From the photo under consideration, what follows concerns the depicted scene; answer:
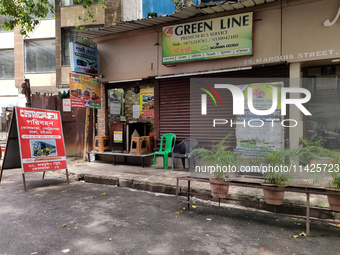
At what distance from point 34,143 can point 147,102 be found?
412 centimetres

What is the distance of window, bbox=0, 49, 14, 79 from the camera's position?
2091 cm

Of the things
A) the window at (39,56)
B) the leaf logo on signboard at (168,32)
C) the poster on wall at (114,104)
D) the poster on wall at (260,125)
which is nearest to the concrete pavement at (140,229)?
the poster on wall at (260,125)

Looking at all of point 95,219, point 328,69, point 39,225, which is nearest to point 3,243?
point 39,225

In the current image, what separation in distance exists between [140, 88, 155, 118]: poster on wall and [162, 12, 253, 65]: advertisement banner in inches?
56.7

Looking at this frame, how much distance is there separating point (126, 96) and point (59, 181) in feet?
13.2

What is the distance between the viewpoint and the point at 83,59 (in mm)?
9070

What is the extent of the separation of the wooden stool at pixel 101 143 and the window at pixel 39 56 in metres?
11.4

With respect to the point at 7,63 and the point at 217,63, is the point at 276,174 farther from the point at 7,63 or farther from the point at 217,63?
the point at 7,63

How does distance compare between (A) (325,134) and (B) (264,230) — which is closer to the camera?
(B) (264,230)

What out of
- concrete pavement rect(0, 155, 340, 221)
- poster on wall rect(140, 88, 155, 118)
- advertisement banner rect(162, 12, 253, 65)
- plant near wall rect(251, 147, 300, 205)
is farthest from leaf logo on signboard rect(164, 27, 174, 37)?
plant near wall rect(251, 147, 300, 205)

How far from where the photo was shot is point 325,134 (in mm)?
6852

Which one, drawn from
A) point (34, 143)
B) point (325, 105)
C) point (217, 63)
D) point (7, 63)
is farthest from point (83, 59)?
point (7, 63)

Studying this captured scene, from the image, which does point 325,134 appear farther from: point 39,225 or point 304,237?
point 39,225

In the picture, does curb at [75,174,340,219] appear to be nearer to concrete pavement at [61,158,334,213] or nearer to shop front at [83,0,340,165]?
concrete pavement at [61,158,334,213]
